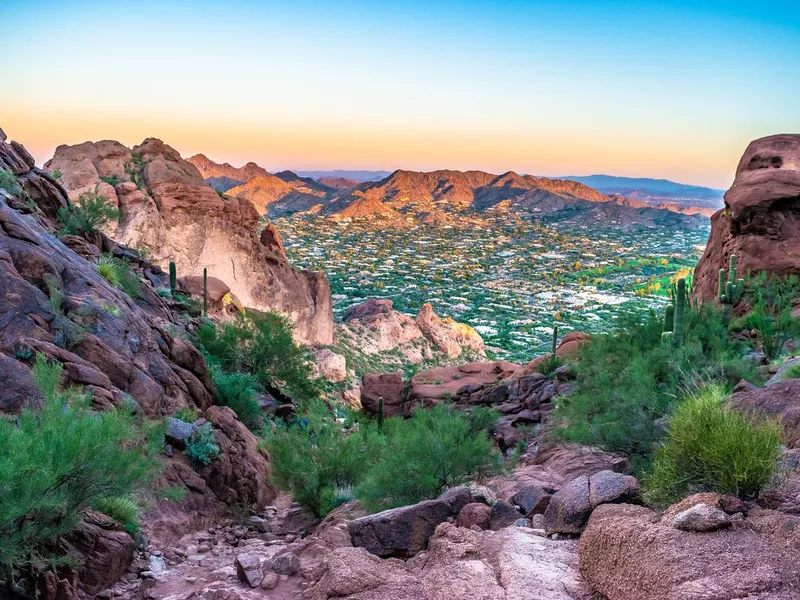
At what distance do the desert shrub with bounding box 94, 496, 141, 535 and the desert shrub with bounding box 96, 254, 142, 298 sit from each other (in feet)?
25.6

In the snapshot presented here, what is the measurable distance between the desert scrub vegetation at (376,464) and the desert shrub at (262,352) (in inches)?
295

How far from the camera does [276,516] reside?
12.3 meters

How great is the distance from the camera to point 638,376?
12555 millimetres

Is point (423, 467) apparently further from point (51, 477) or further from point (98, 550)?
point (51, 477)

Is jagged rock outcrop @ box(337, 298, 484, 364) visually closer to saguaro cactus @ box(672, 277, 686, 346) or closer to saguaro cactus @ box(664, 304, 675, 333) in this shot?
saguaro cactus @ box(664, 304, 675, 333)

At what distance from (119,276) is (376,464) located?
937 cm

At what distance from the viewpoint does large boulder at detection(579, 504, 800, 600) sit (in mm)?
4438

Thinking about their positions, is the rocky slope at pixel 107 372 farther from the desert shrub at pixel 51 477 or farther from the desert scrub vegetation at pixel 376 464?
the desert scrub vegetation at pixel 376 464

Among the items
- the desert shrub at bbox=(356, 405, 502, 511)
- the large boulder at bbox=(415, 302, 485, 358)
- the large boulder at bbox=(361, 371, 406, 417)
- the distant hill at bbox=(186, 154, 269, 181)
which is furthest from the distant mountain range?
the desert shrub at bbox=(356, 405, 502, 511)

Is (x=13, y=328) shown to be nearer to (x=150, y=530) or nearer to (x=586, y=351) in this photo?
(x=150, y=530)

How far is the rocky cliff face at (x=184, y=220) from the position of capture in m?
36.3

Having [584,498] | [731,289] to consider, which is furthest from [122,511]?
[731,289]

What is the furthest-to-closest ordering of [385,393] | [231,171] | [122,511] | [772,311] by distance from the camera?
1. [231,171]
2. [385,393]
3. [772,311]
4. [122,511]

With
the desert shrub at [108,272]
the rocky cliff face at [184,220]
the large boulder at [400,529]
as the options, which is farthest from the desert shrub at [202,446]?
the rocky cliff face at [184,220]
